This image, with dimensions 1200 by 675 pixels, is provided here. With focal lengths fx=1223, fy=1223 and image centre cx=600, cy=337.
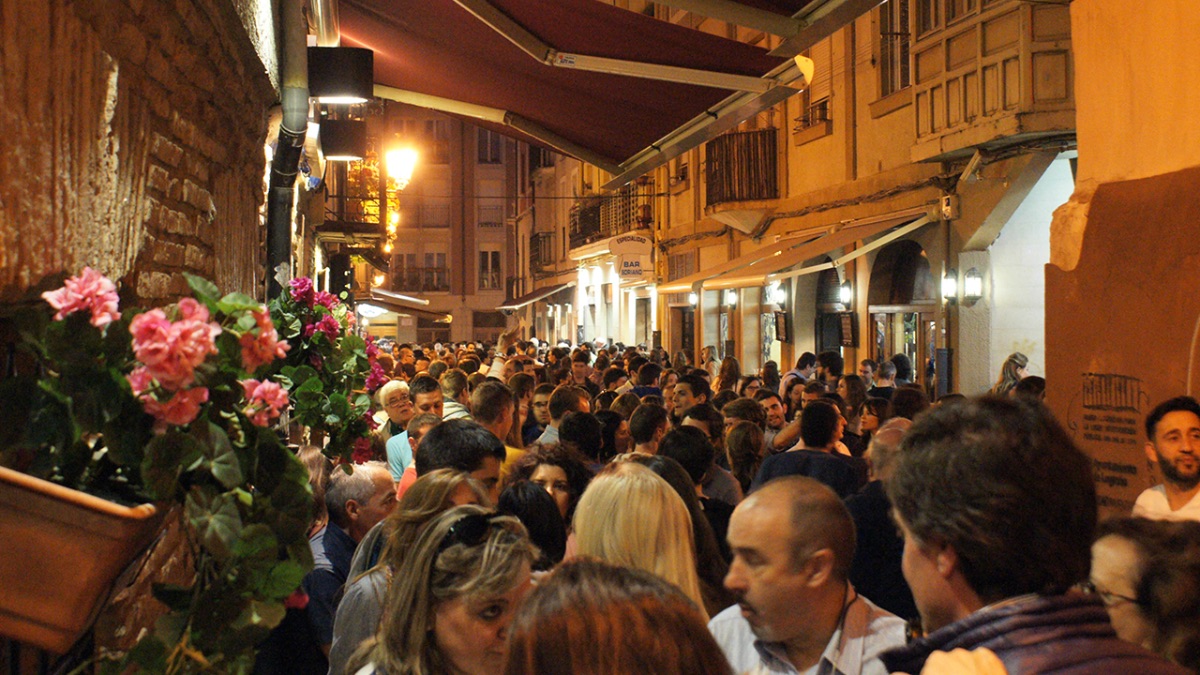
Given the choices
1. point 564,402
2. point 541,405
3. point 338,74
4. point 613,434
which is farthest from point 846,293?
point 338,74

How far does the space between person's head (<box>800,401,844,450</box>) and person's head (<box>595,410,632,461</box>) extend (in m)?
1.55

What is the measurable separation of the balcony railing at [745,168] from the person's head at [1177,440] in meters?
17.1

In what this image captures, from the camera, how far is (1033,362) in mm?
15875

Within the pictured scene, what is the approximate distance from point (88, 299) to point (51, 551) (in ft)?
1.41

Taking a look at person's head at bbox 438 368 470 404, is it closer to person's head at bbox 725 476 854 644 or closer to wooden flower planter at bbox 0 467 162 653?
person's head at bbox 725 476 854 644

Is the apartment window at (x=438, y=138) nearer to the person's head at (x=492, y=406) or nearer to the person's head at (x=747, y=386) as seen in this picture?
the person's head at (x=747, y=386)

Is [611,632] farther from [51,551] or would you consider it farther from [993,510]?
[51,551]

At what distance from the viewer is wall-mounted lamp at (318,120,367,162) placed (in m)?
11.8

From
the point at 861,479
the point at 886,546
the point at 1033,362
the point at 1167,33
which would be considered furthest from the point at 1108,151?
the point at 1033,362

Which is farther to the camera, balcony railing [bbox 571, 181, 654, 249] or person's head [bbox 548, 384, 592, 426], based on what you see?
balcony railing [bbox 571, 181, 654, 249]

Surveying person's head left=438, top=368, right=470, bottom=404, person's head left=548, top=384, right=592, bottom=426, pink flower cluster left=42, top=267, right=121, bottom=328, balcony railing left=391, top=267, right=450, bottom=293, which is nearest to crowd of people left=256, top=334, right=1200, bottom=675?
pink flower cluster left=42, top=267, right=121, bottom=328

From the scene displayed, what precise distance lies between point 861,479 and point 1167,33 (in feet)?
10.8

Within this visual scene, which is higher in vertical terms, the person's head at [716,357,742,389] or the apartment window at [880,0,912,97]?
the apartment window at [880,0,912,97]

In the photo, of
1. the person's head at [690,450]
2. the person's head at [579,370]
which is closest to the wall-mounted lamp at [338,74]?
the person's head at [690,450]
